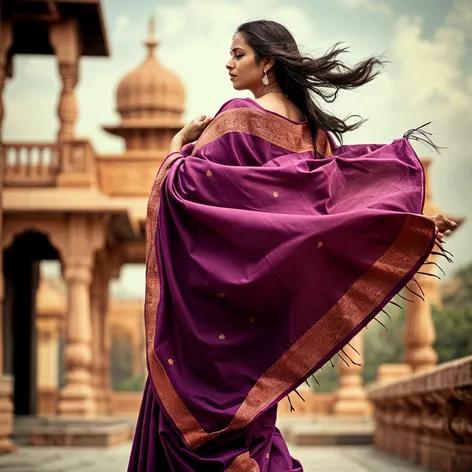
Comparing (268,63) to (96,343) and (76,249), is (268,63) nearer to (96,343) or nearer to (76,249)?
(76,249)

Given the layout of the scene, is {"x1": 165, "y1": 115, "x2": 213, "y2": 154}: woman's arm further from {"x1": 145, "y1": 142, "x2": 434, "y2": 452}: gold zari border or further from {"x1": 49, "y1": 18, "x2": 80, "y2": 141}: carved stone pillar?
{"x1": 49, "y1": 18, "x2": 80, "y2": 141}: carved stone pillar

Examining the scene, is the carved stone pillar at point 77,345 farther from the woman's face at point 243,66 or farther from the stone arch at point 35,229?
the woman's face at point 243,66

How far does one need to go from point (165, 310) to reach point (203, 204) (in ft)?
1.21

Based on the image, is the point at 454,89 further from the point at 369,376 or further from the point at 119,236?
the point at 119,236

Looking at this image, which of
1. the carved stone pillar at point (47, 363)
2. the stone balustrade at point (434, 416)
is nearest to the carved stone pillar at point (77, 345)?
the stone balustrade at point (434, 416)

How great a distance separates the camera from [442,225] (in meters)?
4.02

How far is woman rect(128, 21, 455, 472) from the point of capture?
400 cm

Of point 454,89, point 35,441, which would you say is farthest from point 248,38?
point 454,89

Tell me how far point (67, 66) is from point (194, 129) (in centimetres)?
1368

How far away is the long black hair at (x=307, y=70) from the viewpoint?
13.9 feet

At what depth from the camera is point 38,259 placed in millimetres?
21078

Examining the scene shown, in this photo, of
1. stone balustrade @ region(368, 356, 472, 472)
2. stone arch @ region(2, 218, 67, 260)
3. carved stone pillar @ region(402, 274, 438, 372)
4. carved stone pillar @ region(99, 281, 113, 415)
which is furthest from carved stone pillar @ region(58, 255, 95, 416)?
stone balustrade @ region(368, 356, 472, 472)

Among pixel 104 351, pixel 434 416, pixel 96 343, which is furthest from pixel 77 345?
pixel 434 416

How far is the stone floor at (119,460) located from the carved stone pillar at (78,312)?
3.61m
